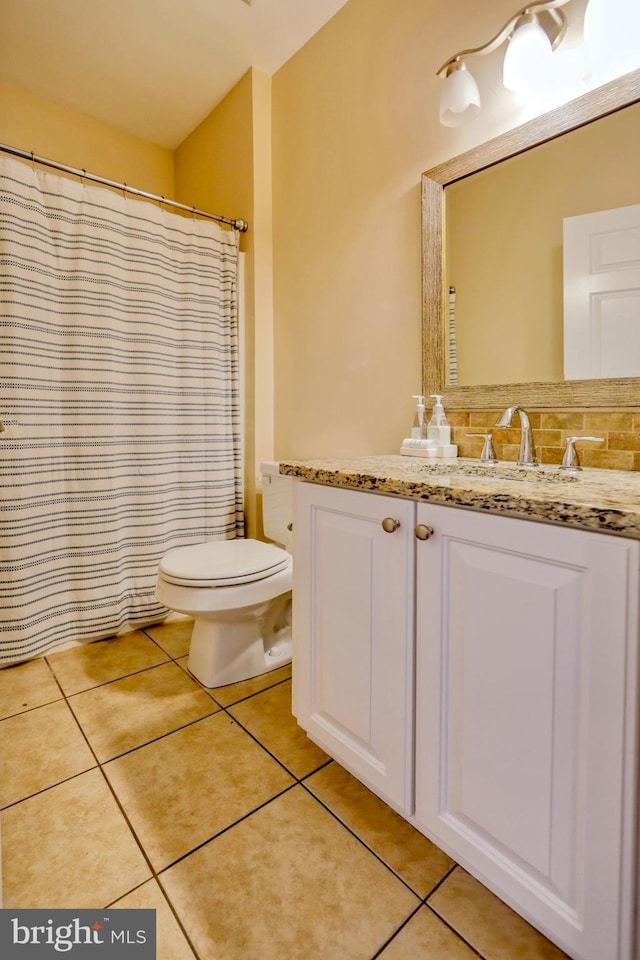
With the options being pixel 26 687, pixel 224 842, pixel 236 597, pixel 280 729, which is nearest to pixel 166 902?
pixel 224 842

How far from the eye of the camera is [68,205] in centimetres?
174

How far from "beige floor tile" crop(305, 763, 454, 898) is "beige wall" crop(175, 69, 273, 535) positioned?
1276mm

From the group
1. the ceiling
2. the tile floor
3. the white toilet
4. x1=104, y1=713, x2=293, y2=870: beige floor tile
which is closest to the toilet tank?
the white toilet

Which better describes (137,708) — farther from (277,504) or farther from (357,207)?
(357,207)

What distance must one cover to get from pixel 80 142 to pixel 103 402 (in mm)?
1569

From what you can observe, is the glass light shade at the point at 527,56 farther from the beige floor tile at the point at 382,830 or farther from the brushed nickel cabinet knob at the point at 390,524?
the beige floor tile at the point at 382,830

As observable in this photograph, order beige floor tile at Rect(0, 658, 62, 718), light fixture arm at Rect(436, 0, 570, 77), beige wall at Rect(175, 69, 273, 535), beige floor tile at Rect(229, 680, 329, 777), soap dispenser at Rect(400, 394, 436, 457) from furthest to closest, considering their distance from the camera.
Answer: beige wall at Rect(175, 69, 273, 535), beige floor tile at Rect(0, 658, 62, 718), soap dispenser at Rect(400, 394, 436, 457), beige floor tile at Rect(229, 680, 329, 777), light fixture arm at Rect(436, 0, 570, 77)

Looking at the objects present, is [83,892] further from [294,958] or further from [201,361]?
[201,361]

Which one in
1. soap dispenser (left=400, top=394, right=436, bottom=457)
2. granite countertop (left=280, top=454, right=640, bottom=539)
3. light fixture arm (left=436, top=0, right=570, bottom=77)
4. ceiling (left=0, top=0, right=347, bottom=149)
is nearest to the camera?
granite countertop (left=280, top=454, right=640, bottom=539)

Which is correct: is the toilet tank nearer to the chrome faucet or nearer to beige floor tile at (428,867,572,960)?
the chrome faucet

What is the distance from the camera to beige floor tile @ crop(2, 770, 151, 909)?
2.96 feet

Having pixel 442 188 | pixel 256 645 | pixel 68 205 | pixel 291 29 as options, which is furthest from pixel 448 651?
pixel 291 29

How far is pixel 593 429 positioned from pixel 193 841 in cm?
133

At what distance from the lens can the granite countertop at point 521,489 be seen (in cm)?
63
